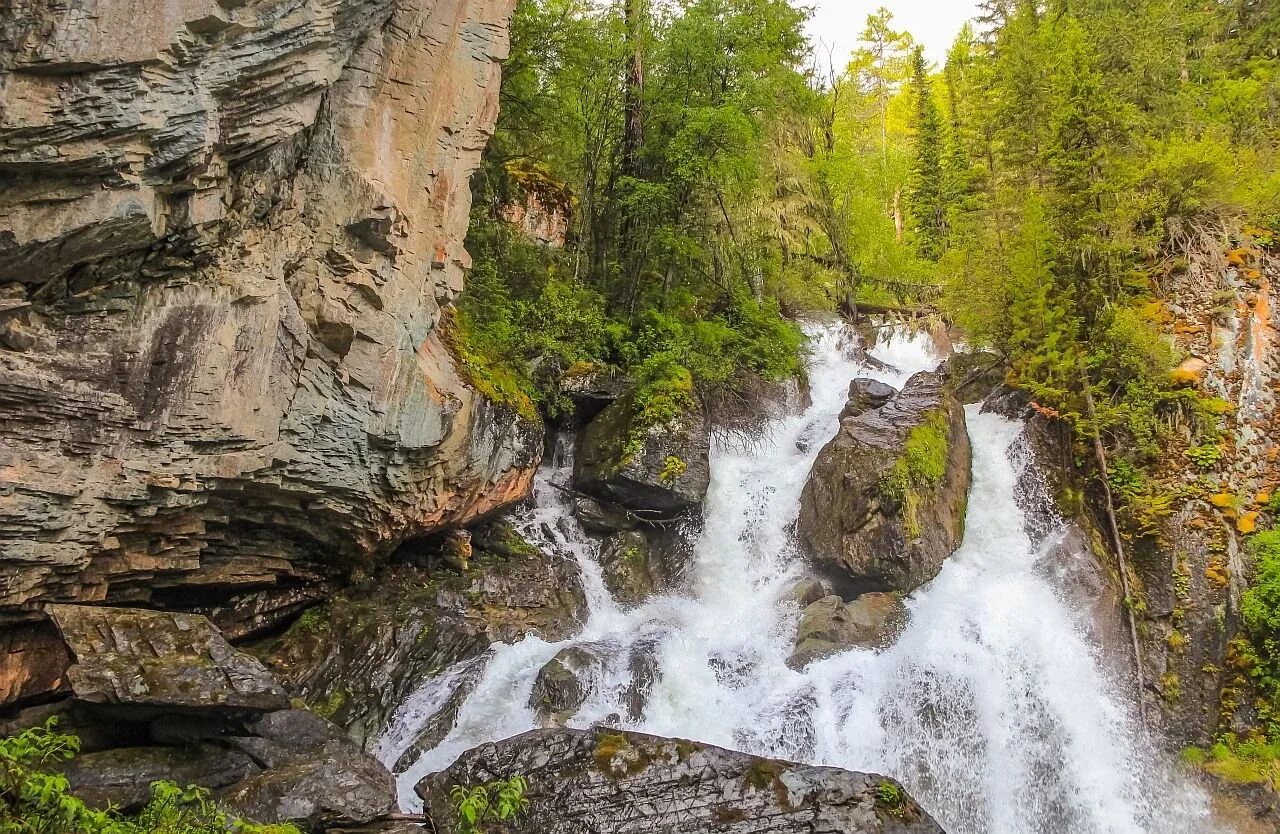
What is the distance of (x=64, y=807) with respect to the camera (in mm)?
4859

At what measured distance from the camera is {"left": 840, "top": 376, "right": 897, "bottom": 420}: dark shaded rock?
49.7 feet

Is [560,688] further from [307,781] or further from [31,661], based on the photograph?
[31,661]

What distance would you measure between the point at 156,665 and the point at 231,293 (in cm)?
394

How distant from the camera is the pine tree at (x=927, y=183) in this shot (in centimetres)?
2775

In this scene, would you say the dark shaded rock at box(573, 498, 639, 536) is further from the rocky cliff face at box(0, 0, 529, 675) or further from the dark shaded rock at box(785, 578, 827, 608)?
the dark shaded rock at box(785, 578, 827, 608)

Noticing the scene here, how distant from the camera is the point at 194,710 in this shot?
6.88m

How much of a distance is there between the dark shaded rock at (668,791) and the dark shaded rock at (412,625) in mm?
2312

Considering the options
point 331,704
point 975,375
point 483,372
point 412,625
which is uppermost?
point 975,375

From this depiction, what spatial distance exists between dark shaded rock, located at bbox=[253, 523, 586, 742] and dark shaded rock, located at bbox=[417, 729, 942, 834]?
2312mm

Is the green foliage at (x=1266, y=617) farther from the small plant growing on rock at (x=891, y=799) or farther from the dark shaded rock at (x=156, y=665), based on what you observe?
the dark shaded rock at (x=156, y=665)

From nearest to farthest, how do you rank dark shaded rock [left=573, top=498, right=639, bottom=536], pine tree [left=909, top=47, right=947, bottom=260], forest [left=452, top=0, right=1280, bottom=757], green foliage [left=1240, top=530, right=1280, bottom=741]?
green foliage [left=1240, top=530, right=1280, bottom=741] < forest [left=452, top=0, right=1280, bottom=757] < dark shaded rock [left=573, top=498, right=639, bottom=536] < pine tree [left=909, top=47, right=947, bottom=260]

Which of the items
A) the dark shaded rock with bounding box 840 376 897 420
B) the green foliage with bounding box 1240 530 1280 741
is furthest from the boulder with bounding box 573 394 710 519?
the green foliage with bounding box 1240 530 1280 741

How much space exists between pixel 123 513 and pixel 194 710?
7.14 ft

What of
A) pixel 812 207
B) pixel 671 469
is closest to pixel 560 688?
pixel 671 469
